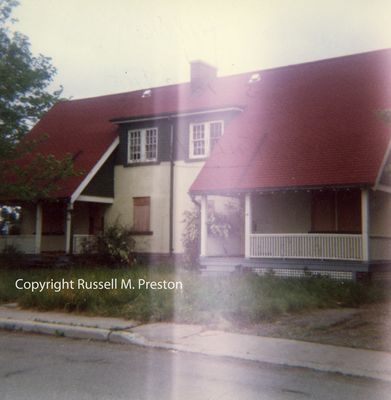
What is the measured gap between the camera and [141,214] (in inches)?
904

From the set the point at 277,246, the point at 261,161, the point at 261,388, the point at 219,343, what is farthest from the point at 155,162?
the point at 261,388

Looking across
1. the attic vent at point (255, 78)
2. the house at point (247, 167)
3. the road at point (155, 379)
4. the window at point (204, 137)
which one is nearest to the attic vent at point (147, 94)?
the house at point (247, 167)

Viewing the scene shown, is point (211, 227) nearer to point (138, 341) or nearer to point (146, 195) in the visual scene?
point (146, 195)

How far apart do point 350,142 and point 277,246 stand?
3.87 m

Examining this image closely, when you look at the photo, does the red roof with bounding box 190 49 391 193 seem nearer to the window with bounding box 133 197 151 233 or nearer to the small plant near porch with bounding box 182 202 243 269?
the small plant near porch with bounding box 182 202 243 269

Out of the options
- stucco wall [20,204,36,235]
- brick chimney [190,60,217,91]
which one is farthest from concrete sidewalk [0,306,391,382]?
brick chimney [190,60,217,91]

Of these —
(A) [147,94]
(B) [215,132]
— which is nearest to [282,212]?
(B) [215,132]

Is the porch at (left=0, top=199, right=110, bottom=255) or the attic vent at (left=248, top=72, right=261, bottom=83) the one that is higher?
the attic vent at (left=248, top=72, right=261, bottom=83)

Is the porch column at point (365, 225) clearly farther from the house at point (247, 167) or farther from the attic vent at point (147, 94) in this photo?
the attic vent at point (147, 94)

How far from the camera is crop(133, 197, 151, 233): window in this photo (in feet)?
74.6

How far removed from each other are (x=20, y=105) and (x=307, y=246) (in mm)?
9663

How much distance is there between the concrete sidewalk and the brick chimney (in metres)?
15.1

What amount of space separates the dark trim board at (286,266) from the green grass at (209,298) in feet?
3.61

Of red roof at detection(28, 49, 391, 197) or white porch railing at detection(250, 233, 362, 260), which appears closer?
white porch railing at detection(250, 233, 362, 260)
